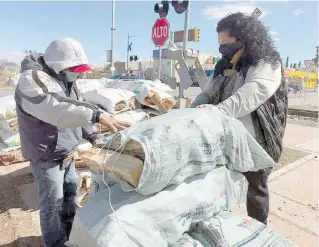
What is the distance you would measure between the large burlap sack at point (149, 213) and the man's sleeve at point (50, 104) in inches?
18.3

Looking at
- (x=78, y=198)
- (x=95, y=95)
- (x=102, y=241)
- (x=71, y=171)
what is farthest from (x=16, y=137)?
(x=102, y=241)

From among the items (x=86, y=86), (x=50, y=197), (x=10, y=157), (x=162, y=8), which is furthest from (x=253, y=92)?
(x=162, y=8)

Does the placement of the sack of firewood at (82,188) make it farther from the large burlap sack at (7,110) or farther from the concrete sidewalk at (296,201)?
the large burlap sack at (7,110)

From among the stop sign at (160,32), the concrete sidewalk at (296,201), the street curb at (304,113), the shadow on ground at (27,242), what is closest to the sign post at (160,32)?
the stop sign at (160,32)

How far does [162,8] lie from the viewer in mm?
6059

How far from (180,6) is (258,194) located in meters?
4.36

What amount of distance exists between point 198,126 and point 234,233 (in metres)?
0.58

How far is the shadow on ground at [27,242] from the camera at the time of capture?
8.42 feet

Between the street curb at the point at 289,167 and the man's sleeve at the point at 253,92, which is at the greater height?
the man's sleeve at the point at 253,92

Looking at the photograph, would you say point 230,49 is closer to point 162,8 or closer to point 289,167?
point 289,167

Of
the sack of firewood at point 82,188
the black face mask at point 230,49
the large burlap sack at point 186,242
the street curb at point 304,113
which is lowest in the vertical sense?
the street curb at point 304,113

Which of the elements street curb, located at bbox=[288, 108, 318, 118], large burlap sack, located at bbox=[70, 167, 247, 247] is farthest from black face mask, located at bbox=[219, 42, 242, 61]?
street curb, located at bbox=[288, 108, 318, 118]

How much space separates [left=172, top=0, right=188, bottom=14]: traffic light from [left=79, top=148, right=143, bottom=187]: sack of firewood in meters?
4.61

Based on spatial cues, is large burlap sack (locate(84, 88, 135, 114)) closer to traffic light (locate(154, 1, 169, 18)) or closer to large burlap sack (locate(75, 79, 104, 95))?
large burlap sack (locate(75, 79, 104, 95))
